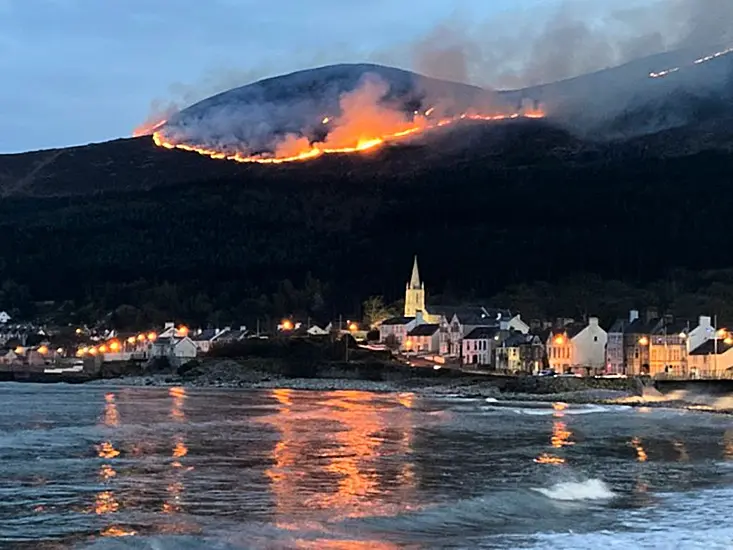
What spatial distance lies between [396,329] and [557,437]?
251ft

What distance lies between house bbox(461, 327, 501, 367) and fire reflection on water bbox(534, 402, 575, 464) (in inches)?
1576

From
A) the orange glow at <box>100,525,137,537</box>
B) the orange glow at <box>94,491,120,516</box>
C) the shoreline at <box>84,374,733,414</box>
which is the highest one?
the orange glow at <box>100,525,137,537</box>

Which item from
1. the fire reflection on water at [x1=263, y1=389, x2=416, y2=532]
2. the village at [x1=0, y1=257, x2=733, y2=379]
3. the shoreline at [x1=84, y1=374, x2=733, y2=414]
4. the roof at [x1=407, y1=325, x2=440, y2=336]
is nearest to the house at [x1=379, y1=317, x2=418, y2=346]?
the village at [x1=0, y1=257, x2=733, y2=379]

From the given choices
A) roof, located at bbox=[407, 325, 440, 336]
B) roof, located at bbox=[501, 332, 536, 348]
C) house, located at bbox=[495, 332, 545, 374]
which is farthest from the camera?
roof, located at bbox=[407, 325, 440, 336]

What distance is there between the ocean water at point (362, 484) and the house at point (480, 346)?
52.2m

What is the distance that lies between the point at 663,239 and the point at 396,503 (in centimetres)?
15522

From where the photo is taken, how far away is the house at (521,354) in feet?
303

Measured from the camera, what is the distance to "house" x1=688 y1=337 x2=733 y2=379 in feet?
263

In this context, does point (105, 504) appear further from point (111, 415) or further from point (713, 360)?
point (713, 360)

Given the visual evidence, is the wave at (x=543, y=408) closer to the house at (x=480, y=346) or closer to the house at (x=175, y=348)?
the house at (x=480, y=346)

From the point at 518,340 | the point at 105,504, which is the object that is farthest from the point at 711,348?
the point at 105,504

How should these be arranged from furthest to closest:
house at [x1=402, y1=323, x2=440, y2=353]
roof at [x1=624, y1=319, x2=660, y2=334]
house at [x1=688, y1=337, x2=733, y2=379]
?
house at [x1=402, y1=323, x2=440, y2=353] < roof at [x1=624, y1=319, x2=660, y2=334] < house at [x1=688, y1=337, x2=733, y2=379]

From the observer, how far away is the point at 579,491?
23.0 meters

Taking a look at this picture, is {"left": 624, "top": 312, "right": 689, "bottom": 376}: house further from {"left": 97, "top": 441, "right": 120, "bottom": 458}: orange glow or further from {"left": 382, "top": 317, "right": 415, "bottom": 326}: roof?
{"left": 97, "top": 441, "right": 120, "bottom": 458}: orange glow
